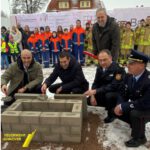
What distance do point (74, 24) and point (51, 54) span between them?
4.81ft

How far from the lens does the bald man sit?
403cm

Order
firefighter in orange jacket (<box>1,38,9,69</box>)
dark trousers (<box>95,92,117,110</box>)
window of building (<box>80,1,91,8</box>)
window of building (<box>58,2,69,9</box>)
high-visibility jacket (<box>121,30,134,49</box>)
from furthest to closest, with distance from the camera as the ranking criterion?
window of building (<box>80,1,91,8</box>) → window of building (<box>58,2,69,9</box>) → firefighter in orange jacket (<box>1,38,9,69</box>) → high-visibility jacket (<box>121,30,134,49</box>) → dark trousers (<box>95,92,117,110</box>)

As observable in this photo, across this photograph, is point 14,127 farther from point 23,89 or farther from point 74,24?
point 74,24

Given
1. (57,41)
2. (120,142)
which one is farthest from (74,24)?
(120,142)

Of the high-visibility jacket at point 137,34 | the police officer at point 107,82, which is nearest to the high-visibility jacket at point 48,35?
the high-visibility jacket at point 137,34

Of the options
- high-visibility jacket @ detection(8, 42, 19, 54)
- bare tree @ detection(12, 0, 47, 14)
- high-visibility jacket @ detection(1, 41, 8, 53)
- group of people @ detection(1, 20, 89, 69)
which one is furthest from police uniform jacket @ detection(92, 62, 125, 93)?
bare tree @ detection(12, 0, 47, 14)

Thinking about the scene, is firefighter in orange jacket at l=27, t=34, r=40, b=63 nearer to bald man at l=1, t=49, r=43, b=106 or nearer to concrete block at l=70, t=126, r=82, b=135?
bald man at l=1, t=49, r=43, b=106

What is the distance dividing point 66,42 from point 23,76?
4602 mm

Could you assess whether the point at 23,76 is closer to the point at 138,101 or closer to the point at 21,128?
the point at 21,128

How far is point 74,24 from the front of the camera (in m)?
9.17

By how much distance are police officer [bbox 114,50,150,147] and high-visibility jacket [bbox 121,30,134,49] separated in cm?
527

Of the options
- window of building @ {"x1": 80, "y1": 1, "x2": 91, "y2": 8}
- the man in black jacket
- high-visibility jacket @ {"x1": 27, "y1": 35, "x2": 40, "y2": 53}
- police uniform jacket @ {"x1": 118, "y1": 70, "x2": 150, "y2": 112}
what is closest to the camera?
police uniform jacket @ {"x1": 118, "y1": 70, "x2": 150, "y2": 112}

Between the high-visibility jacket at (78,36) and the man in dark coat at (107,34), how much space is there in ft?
13.3

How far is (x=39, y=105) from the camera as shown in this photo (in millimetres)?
3527
